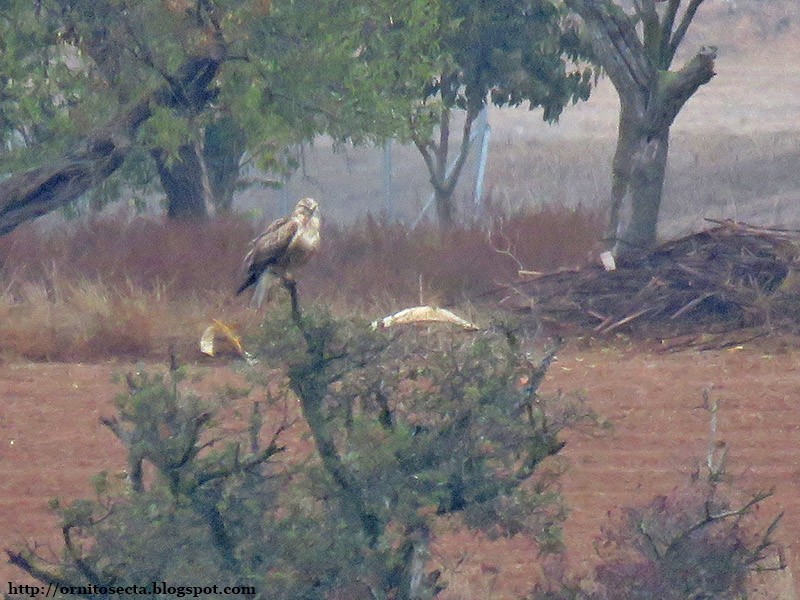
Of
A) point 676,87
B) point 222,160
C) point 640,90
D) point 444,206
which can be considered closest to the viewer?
point 676,87

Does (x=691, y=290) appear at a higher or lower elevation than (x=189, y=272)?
higher

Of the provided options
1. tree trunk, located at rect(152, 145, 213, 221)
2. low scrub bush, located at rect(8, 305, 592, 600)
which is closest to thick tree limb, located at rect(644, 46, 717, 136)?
tree trunk, located at rect(152, 145, 213, 221)

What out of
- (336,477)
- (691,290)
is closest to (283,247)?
(336,477)

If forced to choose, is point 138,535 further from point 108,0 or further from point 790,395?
point 108,0

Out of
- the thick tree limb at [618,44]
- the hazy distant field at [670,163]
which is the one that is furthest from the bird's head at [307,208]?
the hazy distant field at [670,163]

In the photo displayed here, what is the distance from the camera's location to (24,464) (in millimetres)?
6855

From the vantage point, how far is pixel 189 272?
12.0m

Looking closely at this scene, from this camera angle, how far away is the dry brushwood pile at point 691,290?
408 inches

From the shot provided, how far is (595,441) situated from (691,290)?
3.88 meters

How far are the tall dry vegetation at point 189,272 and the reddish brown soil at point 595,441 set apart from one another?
0.64 meters

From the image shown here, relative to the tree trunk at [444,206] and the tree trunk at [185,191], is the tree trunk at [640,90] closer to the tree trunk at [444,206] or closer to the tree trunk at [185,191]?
the tree trunk at [444,206]

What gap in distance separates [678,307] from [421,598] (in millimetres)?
7350

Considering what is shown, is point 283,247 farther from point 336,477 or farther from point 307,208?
point 336,477

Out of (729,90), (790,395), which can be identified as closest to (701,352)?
(790,395)
